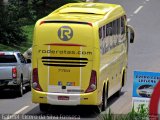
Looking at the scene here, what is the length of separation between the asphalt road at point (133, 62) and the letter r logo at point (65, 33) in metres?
2.49

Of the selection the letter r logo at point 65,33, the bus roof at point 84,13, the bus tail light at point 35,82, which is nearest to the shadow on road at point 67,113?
the bus tail light at point 35,82

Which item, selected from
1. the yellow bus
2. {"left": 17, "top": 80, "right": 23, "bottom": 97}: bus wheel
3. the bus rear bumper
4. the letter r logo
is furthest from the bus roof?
{"left": 17, "top": 80, "right": 23, "bottom": 97}: bus wheel

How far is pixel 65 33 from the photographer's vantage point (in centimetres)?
1975

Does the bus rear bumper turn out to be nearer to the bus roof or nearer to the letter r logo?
the letter r logo

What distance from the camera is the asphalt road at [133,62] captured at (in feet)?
69.2

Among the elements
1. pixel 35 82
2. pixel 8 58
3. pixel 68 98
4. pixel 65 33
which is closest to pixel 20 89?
pixel 8 58

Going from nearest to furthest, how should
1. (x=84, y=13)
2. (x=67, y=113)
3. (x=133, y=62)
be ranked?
(x=67, y=113) < (x=84, y=13) < (x=133, y=62)

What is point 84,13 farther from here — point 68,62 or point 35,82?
point 35,82

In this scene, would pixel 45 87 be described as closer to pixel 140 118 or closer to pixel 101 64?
pixel 101 64

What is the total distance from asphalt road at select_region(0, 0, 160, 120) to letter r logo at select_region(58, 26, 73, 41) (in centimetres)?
249

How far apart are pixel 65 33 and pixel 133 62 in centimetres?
1718

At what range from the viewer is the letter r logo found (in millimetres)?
19719

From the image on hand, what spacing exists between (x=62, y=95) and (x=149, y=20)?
31351 mm

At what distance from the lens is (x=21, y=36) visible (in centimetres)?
4059
